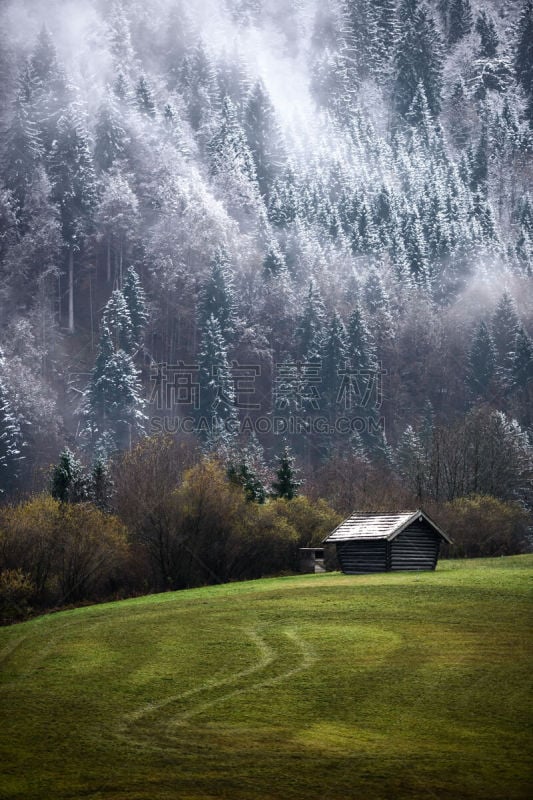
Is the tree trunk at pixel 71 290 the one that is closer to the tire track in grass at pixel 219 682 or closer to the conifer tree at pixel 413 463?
the conifer tree at pixel 413 463

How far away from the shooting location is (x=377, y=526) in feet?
202

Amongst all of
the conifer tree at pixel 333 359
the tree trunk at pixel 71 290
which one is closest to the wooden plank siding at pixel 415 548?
the conifer tree at pixel 333 359

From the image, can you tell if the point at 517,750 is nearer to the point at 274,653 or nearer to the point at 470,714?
the point at 470,714

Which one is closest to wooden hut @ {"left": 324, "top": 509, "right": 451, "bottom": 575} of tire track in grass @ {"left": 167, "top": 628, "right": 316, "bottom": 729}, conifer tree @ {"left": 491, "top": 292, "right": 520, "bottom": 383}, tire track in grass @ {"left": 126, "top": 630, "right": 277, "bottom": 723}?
tire track in grass @ {"left": 167, "top": 628, "right": 316, "bottom": 729}

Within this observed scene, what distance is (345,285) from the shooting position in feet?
623

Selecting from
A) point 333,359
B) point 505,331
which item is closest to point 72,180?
point 333,359

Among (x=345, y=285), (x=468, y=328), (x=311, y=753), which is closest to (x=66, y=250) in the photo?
(x=345, y=285)

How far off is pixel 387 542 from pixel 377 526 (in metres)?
1.10

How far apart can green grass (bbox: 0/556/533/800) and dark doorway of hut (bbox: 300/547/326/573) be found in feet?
59.5

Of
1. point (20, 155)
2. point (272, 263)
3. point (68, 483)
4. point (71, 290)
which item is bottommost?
point (68, 483)

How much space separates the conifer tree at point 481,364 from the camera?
6880 inches

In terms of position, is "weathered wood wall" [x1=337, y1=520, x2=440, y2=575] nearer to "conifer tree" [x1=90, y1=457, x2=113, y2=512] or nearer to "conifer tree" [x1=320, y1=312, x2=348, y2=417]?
"conifer tree" [x1=90, y1=457, x2=113, y2=512]

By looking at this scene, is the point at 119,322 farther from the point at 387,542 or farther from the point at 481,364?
the point at 387,542

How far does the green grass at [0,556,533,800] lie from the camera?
2553cm
